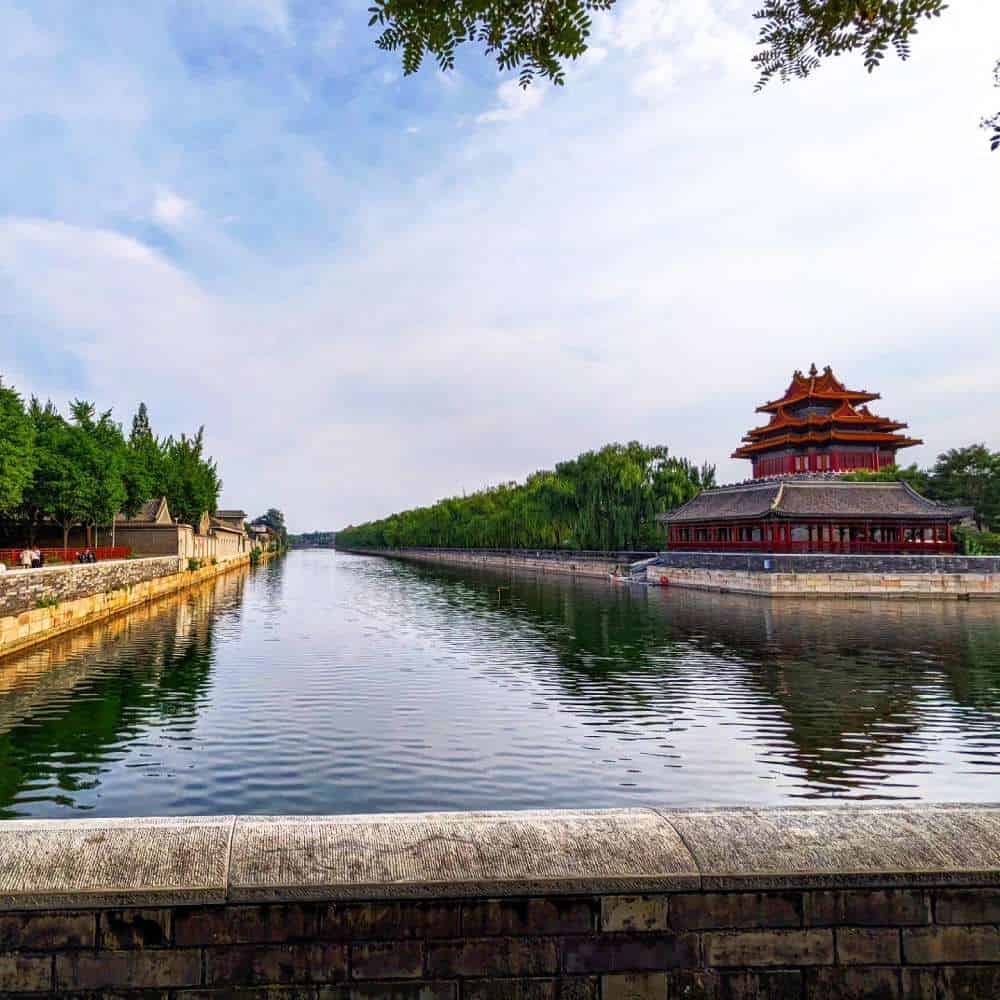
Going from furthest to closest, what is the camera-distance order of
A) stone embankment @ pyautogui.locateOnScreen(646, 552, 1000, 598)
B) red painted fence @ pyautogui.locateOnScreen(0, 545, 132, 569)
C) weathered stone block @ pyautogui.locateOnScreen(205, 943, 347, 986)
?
stone embankment @ pyautogui.locateOnScreen(646, 552, 1000, 598), red painted fence @ pyautogui.locateOnScreen(0, 545, 132, 569), weathered stone block @ pyautogui.locateOnScreen(205, 943, 347, 986)

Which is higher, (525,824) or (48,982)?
(525,824)

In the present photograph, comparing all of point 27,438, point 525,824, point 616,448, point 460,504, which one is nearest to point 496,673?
point 525,824

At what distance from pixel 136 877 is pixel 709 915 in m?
2.80

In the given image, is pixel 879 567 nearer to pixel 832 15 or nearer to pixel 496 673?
pixel 496 673

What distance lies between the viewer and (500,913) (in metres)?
3.65

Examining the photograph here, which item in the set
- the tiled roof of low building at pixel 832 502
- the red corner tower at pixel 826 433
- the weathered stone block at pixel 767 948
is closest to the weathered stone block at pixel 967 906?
the weathered stone block at pixel 767 948

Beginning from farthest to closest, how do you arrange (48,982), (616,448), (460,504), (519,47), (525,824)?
(460,504), (616,448), (519,47), (525,824), (48,982)

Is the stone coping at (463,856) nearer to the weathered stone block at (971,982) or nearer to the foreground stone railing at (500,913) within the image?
the foreground stone railing at (500,913)

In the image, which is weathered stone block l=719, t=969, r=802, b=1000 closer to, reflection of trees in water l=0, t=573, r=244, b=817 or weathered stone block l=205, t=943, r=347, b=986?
weathered stone block l=205, t=943, r=347, b=986

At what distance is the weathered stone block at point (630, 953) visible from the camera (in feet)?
12.1

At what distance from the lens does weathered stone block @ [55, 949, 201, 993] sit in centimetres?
352

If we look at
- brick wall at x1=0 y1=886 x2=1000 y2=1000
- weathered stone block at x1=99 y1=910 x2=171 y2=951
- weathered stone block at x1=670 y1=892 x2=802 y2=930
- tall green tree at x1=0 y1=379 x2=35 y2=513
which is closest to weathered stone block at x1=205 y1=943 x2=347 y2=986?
brick wall at x1=0 y1=886 x2=1000 y2=1000

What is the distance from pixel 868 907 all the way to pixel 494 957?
1900mm

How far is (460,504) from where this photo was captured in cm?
12600
